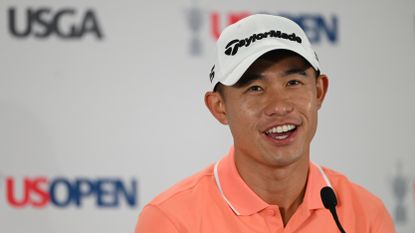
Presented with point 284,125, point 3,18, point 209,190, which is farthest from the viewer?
point 3,18

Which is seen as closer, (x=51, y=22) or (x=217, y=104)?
(x=217, y=104)

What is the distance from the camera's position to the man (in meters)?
1.46

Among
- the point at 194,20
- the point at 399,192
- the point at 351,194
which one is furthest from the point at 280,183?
the point at 399,192

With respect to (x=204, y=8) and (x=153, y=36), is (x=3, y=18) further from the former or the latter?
(x=204, y=8)

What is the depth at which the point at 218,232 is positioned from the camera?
1505mm

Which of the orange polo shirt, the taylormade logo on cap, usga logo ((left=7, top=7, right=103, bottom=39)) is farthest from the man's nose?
usga logo ((left=7, top=7, right=103, bottom=39))

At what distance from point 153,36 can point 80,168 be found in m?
0.54

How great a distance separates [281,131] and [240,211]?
231 millimetres

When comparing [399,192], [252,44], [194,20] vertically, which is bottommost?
[399,192]

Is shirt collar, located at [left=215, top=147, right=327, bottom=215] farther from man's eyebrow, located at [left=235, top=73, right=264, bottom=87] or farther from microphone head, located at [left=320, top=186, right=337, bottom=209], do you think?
man's eyebrow, located at [left=235, top=73, right=264, bottom=87]

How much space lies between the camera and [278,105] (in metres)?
1.44

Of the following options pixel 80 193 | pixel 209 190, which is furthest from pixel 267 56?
pixel 80 193

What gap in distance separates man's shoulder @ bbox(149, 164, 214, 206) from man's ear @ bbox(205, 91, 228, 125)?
0.16 meters

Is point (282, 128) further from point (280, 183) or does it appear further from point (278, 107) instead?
point (280, 183)
